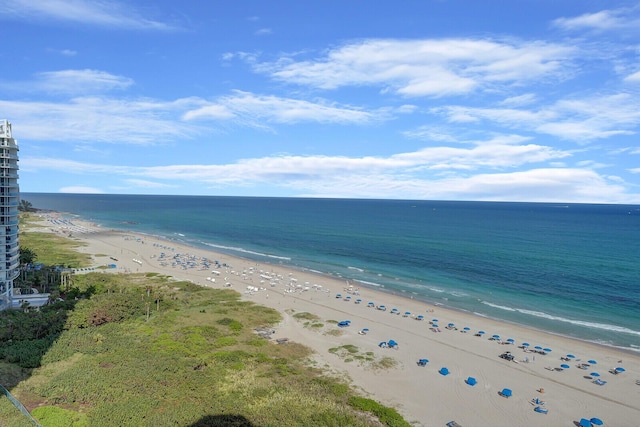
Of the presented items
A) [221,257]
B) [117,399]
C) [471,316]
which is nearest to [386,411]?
[117,399]

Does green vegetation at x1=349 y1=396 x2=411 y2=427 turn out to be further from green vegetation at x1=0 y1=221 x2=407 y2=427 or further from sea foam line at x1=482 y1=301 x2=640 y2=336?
sea foam line at x1=482 y1=301 x2=640 y2=336

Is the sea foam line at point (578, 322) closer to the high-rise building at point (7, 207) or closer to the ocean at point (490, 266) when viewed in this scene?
the ocean at point (490, 266)

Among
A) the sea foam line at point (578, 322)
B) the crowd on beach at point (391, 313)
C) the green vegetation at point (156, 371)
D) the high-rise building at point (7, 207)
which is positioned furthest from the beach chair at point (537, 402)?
the high-rise building at point (7, 207)

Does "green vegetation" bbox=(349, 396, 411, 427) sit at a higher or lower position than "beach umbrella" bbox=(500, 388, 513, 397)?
higher

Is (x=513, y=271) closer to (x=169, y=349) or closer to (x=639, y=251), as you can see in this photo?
(x=639, y=251)

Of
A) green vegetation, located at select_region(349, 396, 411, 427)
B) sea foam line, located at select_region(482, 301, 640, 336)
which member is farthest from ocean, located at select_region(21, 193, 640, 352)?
green vegetation, located at select_region(349, 396, 411, 427)

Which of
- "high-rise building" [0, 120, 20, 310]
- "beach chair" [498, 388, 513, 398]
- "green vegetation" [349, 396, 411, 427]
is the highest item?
"high-rise building" [0, 120, 20, 310]
